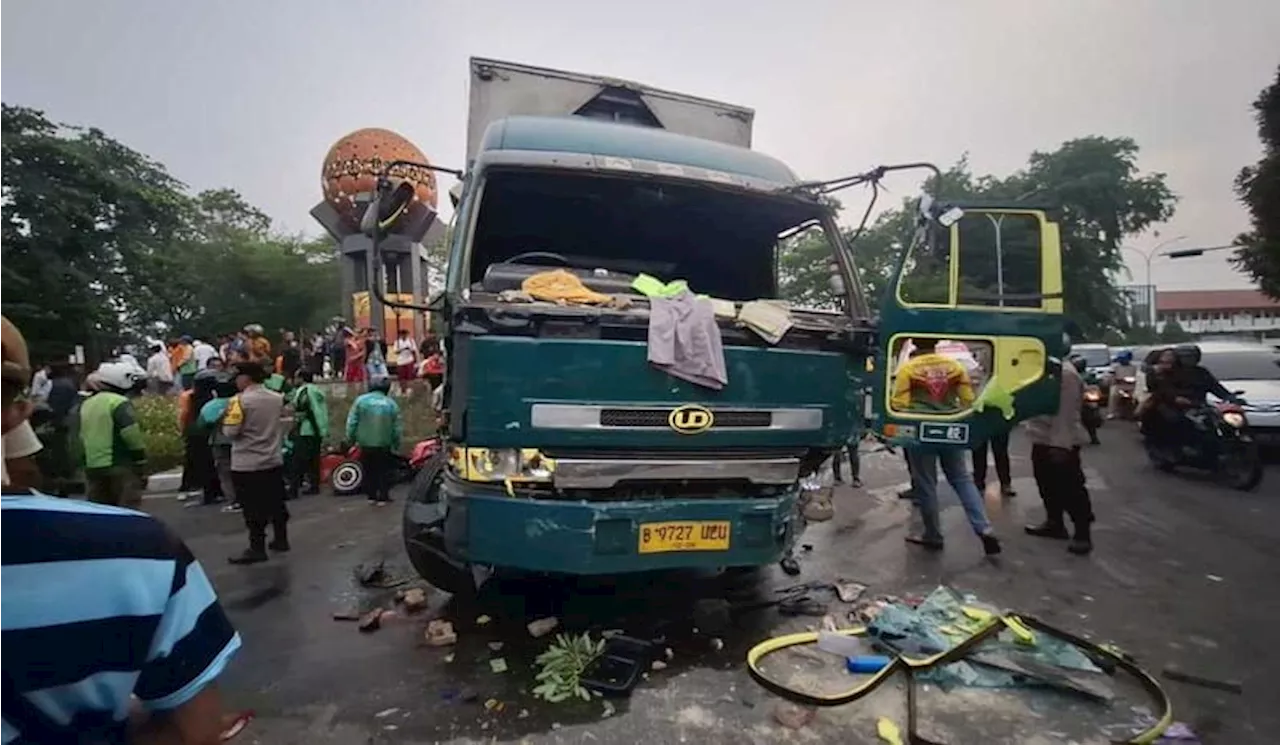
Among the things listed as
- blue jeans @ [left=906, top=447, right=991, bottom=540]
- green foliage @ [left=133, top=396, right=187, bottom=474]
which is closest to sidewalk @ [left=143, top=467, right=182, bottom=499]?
green foliage @ [left=133, top=396, right=187, bottom=474]

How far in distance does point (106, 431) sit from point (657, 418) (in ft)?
14.3

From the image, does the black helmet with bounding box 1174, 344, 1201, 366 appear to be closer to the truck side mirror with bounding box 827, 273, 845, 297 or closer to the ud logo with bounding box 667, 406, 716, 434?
the truck side mirror with bounding box 827, 273, 845, 297

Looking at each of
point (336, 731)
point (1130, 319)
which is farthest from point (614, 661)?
point (1130, 319)

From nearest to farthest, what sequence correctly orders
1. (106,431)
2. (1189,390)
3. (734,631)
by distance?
(734,631) < (106,431) < (1189,390)

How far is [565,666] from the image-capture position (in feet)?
12.2

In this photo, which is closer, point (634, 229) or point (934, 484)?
point (634, 229)

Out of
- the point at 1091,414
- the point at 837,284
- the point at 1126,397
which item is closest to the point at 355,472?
the point at 837,284

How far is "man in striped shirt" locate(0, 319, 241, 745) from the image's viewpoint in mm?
962

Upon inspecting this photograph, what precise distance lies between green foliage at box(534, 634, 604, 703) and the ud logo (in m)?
1.21

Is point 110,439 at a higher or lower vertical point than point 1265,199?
lower

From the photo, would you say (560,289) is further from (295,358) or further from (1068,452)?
(295,358)

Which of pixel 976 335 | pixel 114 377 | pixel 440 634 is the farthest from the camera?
pixel 114 377

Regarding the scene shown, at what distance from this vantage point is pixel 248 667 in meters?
4.00

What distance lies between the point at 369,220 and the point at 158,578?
10.7ft
